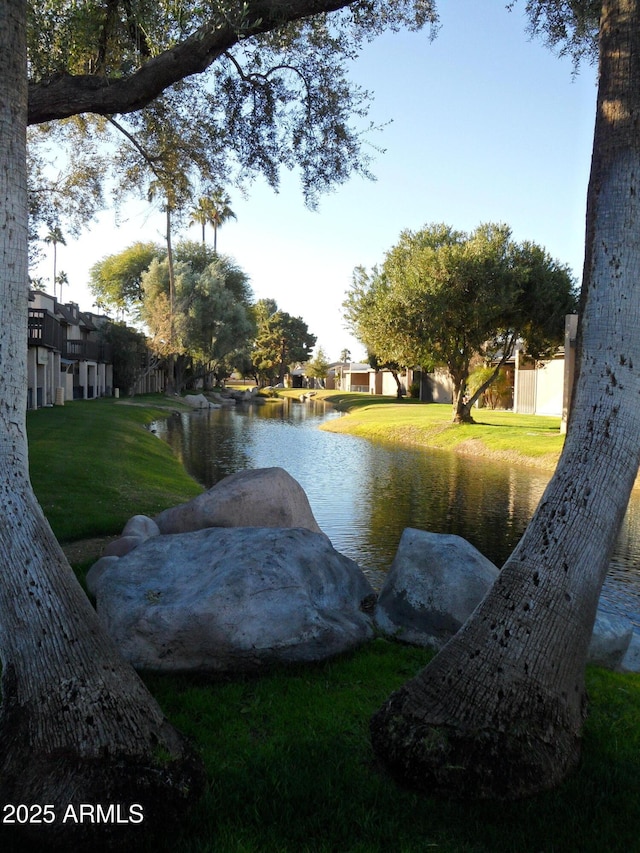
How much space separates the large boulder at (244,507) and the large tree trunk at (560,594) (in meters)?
4.67

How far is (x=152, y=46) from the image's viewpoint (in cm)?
944

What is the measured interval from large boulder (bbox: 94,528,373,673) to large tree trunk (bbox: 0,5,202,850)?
63.8 inches

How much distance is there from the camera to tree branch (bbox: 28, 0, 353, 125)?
7582mm

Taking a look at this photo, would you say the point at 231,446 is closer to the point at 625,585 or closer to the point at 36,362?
the point at 36,362

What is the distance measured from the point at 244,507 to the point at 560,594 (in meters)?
5.27

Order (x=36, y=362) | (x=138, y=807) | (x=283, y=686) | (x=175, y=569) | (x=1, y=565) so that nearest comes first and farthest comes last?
1. (x=138, y=807)
2. (x=1, y=565)
3. (x=283, y=686)
4. (x=175, y=569)
5. (x=36, y=362)

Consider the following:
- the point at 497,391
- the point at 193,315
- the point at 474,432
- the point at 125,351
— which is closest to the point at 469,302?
the point at 474,432

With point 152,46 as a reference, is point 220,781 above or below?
→ below

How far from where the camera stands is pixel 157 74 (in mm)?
→ 7785

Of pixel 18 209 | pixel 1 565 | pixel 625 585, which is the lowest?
pixel 625 585

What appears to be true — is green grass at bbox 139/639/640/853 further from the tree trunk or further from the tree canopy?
the tree trunk

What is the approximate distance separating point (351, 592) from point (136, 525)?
11.6ft

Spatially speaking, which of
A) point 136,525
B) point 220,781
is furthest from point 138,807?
point 136,525

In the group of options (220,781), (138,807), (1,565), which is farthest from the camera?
(220,781)
